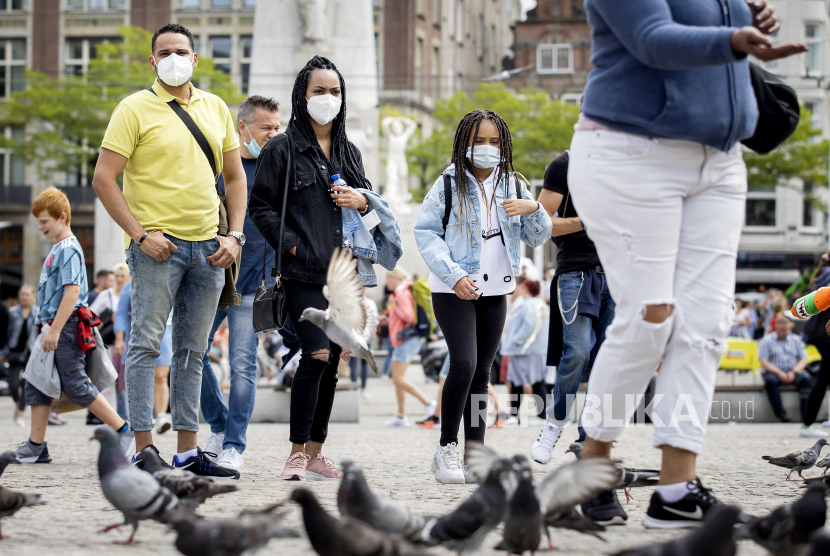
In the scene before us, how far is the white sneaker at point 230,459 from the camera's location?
235 inches

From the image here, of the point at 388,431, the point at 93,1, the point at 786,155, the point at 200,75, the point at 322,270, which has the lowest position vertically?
the point at 388,431

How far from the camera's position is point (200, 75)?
150 ft

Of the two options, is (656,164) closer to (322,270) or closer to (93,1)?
(322,270)

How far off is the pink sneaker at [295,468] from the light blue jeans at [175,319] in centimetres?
58

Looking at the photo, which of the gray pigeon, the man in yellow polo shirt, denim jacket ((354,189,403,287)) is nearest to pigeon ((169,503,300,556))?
the gray pigeon

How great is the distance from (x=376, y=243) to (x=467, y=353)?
808 mm

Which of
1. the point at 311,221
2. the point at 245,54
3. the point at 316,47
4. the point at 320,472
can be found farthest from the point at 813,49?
the point at 320,472

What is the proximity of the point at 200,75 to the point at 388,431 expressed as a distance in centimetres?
3714

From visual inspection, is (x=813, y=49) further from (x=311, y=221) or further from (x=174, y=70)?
(x=174, y=70)

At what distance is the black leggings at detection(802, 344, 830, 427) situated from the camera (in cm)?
1098

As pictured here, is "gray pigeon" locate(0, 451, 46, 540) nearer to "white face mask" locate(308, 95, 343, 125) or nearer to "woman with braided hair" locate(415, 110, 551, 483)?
"woman with braided hair" locate(415, 110, 551, 483)

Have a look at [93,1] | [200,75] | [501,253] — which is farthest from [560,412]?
[93,1]

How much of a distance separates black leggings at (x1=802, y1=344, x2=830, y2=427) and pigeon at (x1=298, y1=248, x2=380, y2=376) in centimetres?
707

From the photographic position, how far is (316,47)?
28.0 m
